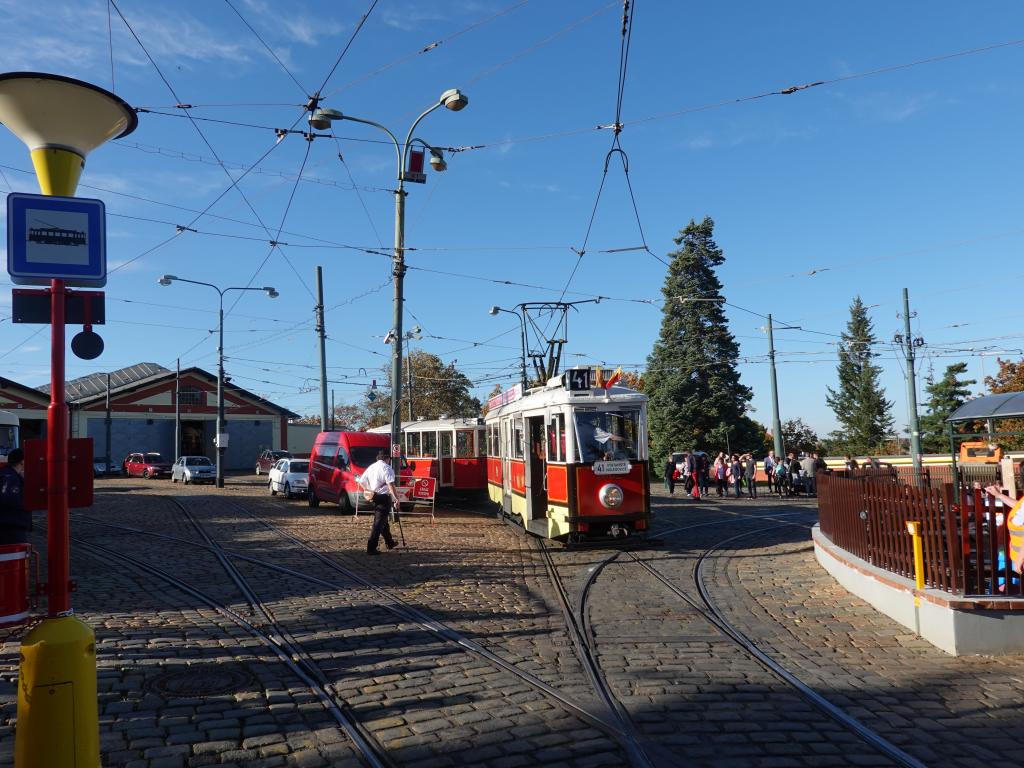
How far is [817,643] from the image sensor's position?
7707mm

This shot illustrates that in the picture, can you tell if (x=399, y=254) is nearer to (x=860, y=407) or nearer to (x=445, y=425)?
(x=445, y=425)

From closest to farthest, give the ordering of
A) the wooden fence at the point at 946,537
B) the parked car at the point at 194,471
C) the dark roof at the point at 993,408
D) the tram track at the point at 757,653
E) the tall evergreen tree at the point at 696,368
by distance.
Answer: the tram track at the point at 757,653 → the wooden fence at the point at 946,537 → the dark roof at the point at 993,408 → the parked car at the point at 194,471 → the tall evergreen tree at the point at 696,368

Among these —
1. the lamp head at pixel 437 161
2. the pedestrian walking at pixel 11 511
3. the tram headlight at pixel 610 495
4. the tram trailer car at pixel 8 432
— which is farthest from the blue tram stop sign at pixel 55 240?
the tram trailer car at pixel 8 432

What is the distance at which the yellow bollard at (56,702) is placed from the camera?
4.13 meters

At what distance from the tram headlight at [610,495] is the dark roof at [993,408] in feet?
17.2

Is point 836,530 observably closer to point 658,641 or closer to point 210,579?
point 658,641

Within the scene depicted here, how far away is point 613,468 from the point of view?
13.6 m

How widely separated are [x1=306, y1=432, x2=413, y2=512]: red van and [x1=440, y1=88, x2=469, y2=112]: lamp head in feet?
27.2

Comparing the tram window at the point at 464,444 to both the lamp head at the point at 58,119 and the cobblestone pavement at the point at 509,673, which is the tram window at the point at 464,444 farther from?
the lamp head at the point at 58,119

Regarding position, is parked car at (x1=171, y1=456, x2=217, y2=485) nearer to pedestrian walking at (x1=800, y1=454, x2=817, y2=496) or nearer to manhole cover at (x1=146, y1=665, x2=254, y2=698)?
pedestrian walking at (x1=800, y1=454, x2=817, y2=496)

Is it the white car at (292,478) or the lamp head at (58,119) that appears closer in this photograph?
the lamp head at (58,119)

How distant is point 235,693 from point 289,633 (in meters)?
1.89

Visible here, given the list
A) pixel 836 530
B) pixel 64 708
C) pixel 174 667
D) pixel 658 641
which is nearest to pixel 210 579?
pixel 174 667

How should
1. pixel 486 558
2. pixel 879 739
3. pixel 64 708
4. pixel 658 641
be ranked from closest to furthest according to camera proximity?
pixel 64 708, pixel 879 739, pixel 658 641, pixel 486 558
